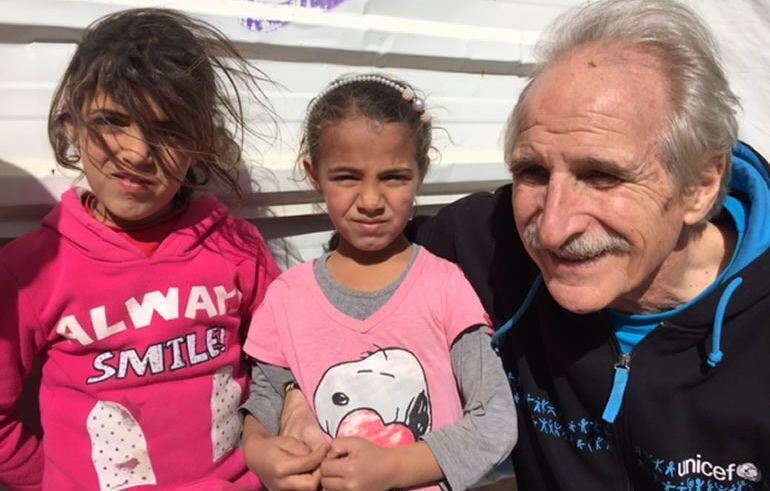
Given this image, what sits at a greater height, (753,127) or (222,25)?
(222,25)

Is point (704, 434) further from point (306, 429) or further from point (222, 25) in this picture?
point (222, 25)

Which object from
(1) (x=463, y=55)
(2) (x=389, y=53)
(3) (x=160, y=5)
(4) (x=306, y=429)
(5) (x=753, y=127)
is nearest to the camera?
(4) (x=306, y=429)

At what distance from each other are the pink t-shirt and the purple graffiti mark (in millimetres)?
846

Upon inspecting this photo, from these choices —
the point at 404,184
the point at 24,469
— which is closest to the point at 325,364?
the point at 404,184

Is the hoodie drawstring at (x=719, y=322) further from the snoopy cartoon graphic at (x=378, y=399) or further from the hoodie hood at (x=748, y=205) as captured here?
the snoopy cartoon graphic at (x=378, y=399)

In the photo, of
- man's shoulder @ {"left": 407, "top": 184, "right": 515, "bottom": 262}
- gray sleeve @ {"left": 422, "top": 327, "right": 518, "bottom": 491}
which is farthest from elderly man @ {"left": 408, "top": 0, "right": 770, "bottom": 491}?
man's shoulder @ {"left": 407, "top": 184, "right": 515, "bottom": 262}

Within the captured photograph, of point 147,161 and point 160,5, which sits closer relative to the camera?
point 147,161

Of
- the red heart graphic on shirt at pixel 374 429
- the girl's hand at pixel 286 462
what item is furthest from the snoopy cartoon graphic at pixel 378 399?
the girl's hand at pixel 286 462

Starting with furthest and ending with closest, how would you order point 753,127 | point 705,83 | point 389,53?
point 753,127 → point 389,53 → point 705,83

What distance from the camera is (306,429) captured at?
1620 mm

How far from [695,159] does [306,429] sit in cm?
108

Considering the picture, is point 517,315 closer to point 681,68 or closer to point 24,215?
point 681,68

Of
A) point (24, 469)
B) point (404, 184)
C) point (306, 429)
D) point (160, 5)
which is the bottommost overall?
A: point (24, 469)

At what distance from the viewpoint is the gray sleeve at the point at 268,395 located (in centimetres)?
174
